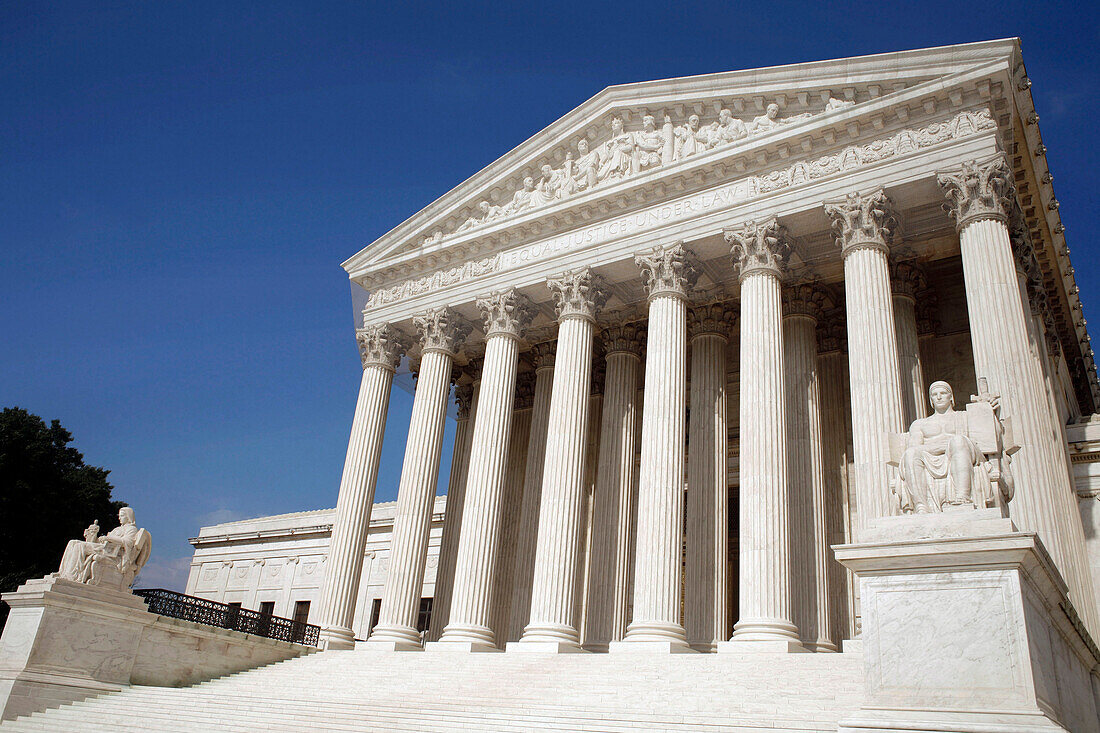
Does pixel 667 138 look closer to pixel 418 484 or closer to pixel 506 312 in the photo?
pixel 506 312

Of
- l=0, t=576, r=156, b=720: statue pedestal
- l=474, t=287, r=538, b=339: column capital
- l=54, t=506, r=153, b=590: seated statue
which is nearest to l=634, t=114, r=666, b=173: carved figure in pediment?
l=474, t=287, r=538, b=339: column capital

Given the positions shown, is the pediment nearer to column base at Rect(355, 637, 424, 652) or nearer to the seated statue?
column base at Rect(355, 637, 424, 652)

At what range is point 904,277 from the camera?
25672mm

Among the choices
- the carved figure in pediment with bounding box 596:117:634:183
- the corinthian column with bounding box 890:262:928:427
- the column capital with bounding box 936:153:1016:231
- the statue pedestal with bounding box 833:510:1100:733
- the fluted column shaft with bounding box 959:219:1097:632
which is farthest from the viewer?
the carved figure in pediment with bounding box 596:117:634:183

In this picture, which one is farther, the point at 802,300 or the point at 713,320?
the point at 713,320

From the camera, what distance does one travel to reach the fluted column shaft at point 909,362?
2288cm

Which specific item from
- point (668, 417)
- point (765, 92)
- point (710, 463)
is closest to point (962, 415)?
point (668, 417)

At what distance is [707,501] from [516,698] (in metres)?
10.3

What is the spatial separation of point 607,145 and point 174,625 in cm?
1989

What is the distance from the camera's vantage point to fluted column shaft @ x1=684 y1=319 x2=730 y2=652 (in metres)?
24.4

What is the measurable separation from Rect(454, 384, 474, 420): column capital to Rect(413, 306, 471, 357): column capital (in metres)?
5.39

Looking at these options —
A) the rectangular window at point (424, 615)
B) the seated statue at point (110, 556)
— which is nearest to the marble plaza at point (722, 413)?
the seated statue at point (110, 556)

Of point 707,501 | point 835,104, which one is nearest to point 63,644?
point 707,501

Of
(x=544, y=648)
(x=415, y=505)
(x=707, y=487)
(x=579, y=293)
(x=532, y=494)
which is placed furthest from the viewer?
(x=532, y=494)
